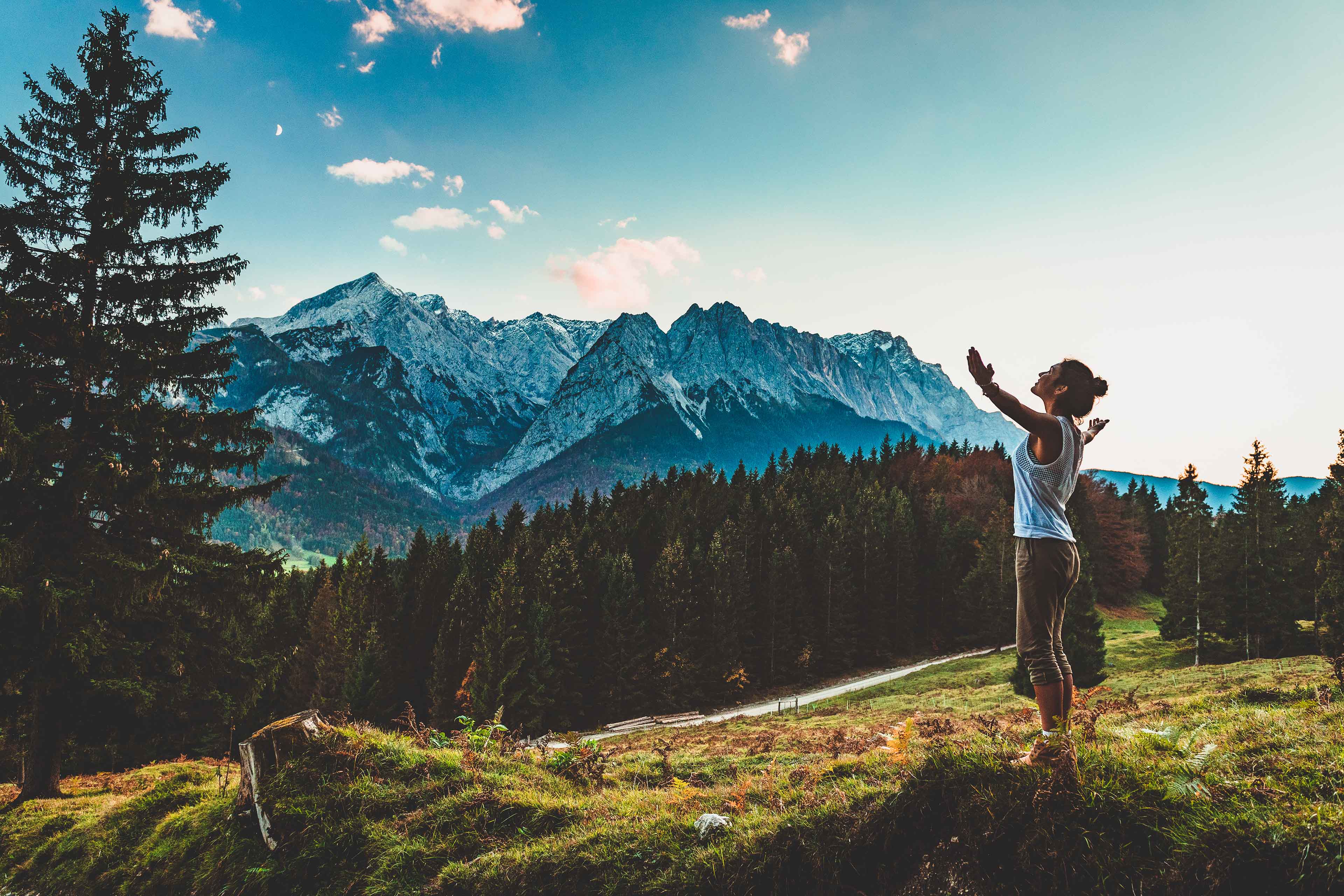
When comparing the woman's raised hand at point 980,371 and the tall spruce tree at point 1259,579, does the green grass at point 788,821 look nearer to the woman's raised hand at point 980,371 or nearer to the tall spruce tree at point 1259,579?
the woman's raised hand at point 980,371

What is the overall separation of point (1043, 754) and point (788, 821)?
1.75m

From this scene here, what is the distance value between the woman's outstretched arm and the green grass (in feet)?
6.99

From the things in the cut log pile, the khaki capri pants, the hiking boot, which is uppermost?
the khaki capri pants

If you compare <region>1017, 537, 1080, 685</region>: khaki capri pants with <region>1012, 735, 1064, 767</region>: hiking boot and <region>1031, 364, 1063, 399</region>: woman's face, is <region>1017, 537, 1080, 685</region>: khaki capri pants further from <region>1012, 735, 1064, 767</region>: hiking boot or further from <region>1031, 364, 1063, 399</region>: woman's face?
<region>1031, 364, 1063, 399</region>: woman's face

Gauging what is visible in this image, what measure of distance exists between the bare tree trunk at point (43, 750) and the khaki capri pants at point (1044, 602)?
670 inches

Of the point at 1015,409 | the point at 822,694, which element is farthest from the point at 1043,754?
the point at 822,694

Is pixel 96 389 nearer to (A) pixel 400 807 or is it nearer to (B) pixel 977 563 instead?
(A) pixel 400 807

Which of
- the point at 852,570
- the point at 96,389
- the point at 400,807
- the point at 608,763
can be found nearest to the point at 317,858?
the point at 400,807

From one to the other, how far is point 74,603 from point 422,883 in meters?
10.5

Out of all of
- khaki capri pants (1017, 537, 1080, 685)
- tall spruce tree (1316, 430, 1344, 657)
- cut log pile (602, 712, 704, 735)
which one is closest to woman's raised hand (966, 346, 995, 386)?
khaki capri pants (1017, 537, 1080, 685)

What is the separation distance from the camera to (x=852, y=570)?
187 ft

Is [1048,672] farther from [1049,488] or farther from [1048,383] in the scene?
[1048,383]

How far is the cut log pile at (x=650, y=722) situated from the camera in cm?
3653

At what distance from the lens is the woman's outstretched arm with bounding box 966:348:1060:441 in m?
4.20
